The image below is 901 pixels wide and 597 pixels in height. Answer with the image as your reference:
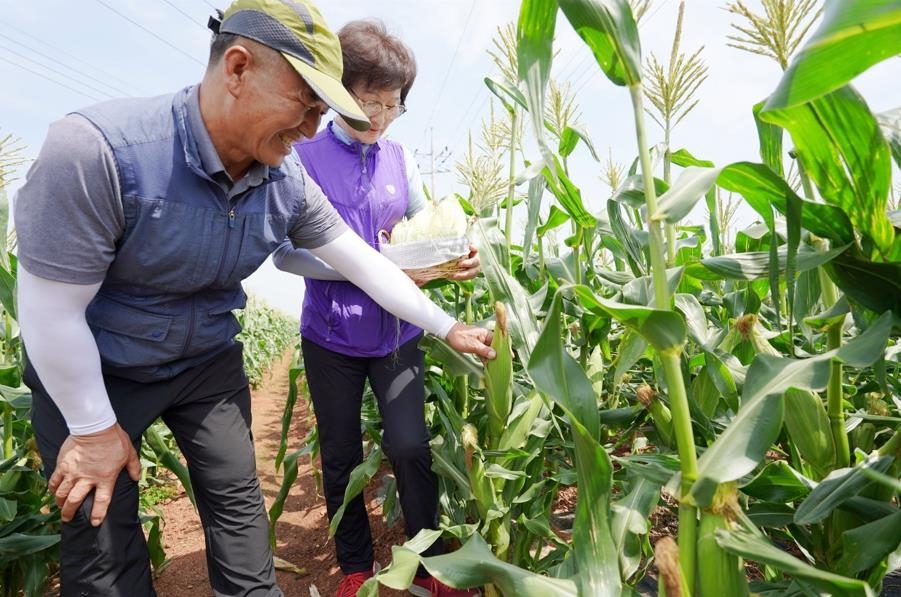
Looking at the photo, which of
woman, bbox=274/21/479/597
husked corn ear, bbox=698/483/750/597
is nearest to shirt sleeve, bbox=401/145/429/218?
woman, bbox=274/21/479/597

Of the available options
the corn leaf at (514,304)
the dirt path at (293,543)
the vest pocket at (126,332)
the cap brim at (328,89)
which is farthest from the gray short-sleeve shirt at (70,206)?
the dirt path at (293,543)

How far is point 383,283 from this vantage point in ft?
6.04

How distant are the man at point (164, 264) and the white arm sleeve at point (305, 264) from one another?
0.22 m

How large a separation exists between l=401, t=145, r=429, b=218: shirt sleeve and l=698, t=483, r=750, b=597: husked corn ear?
1.60m

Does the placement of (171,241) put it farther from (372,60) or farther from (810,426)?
(810,426)

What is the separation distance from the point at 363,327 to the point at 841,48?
1.63m

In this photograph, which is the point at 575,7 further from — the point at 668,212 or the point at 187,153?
the point at 187,153

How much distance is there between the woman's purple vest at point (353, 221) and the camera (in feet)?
6.77

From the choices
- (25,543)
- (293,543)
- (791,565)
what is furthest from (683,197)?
(293,543)

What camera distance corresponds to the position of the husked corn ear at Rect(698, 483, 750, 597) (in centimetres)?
93

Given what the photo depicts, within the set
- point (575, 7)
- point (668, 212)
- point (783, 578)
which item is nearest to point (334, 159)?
point (575, 7)

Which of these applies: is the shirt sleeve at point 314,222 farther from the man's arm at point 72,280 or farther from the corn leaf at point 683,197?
the corn leaf at point 683,197

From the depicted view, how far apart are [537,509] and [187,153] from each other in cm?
150

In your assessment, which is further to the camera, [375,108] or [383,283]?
[375,108]
